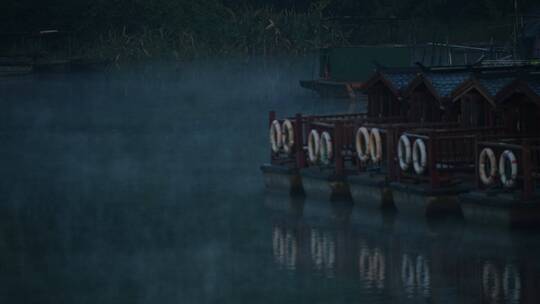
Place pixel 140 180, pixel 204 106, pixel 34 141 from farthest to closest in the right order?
pixel 204 106 < pixel 34 141 < pixel 140 180

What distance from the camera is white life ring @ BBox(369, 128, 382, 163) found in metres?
42.3

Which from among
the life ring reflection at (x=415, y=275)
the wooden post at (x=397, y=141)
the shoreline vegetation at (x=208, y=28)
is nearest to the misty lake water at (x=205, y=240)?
the life ring reflection at (x=415, y=275)

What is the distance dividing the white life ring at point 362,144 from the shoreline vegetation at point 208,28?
8512cm

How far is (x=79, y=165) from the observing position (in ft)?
206

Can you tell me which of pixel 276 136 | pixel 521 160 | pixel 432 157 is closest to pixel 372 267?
pixel 432 157

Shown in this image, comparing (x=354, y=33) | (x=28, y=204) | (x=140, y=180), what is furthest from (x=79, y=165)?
(x=354, y=33)

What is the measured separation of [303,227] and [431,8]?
8842 cm

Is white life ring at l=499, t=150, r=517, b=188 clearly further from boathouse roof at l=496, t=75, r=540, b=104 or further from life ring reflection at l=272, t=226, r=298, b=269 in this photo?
life ring reflection at l=272, t=226, r=298, b=269

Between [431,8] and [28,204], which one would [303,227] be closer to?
[28,204]

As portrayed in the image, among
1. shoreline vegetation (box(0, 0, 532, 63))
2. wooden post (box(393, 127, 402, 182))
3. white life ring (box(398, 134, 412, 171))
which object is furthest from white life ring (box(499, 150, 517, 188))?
shoreline vegetation (box(0, 0, 532, 63))

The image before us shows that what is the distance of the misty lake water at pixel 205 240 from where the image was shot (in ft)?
111

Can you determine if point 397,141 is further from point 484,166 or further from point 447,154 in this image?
point 484,166

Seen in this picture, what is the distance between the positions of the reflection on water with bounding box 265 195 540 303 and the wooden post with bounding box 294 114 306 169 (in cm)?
315

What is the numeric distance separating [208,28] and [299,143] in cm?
9144
